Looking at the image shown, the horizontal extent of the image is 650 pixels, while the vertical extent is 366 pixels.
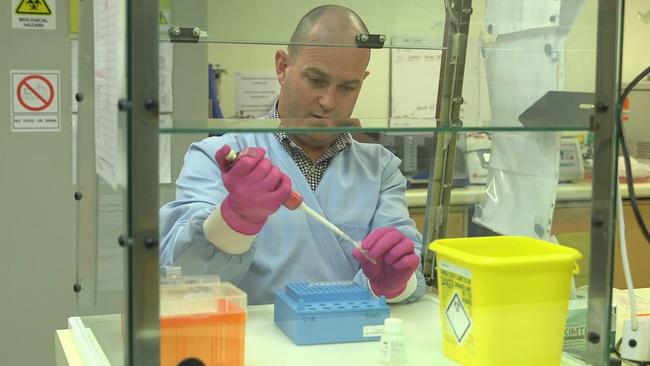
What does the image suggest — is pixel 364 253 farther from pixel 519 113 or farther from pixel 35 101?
pixel 35 101

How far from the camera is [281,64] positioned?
1.63 meters

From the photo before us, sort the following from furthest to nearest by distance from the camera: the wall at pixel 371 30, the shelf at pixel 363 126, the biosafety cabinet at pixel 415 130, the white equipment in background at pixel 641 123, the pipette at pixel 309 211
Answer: the white equipment in background at pixel 641 123 → the wall at pixel 371 30 → the pipette at pixel 309 211 → the shelf at pixel 363 126 → the biosafety cabinet at pixel 415 130

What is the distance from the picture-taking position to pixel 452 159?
4.54 ft

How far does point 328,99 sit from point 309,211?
34 cm

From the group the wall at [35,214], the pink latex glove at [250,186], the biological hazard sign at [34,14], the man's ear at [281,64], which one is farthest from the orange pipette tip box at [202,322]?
the biological hazard sign at [34,14]

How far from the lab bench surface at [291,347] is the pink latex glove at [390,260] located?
2.1 inches

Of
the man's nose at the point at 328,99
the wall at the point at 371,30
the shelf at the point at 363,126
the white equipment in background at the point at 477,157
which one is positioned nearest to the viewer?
the shelf at the point at 363,126

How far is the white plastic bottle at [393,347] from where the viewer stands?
3.41ft

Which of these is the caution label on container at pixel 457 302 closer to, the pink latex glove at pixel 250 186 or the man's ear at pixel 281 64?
the pink latex glove at pixel 250 186

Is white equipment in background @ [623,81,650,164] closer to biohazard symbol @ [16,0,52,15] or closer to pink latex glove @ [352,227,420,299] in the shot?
biohazard symbol @ [16,0,52,15]

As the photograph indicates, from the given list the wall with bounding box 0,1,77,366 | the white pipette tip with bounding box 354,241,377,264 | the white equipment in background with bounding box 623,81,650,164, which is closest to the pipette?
the white pipette tip with bounding box 354,241,377,264

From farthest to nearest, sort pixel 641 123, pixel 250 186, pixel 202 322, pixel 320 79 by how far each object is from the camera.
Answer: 1. pixel 641 123
2. pixel 320 79
3. pixel 250 186
4. pixel 202 322

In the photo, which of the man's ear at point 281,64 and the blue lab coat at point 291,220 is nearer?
the blue lab coat at point 291,220

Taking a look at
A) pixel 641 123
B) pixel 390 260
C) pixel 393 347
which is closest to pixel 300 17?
pixel 390 260
